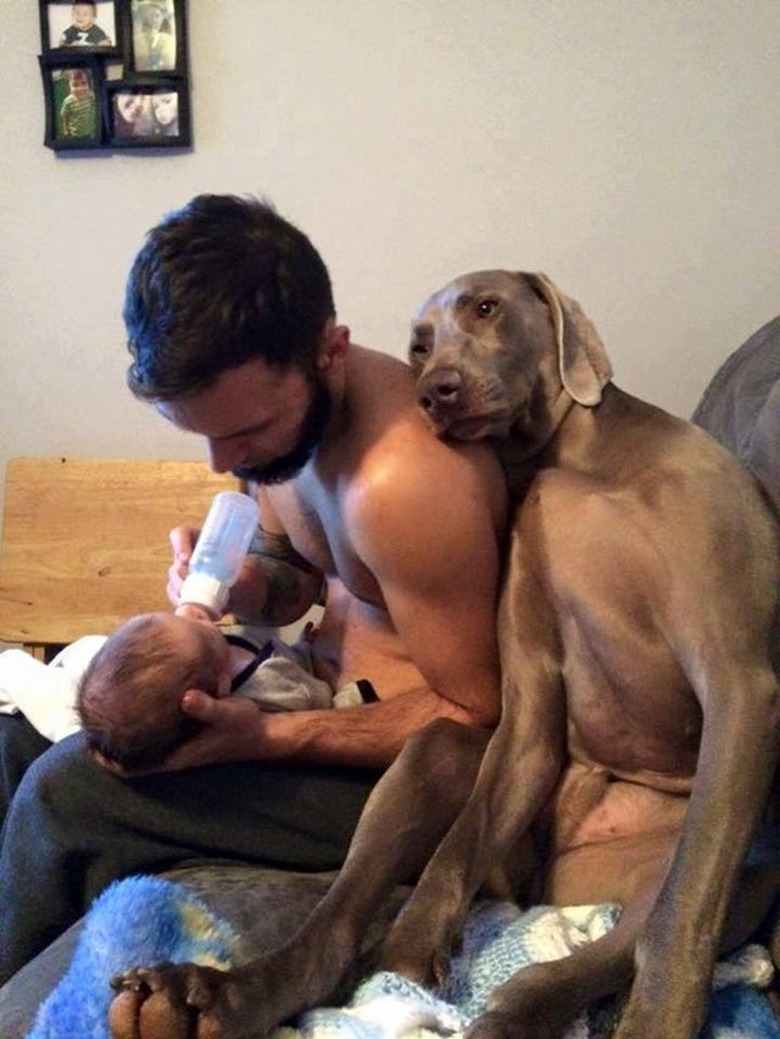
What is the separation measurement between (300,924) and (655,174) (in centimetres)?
168

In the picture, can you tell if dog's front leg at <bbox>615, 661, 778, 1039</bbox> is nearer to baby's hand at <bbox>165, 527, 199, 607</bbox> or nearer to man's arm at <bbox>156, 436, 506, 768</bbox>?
man's arm at <bbox>156, 436, 506, 768</bbox>

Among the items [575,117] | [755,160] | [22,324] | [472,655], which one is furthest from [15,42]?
[472,655]

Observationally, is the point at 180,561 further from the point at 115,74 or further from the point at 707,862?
the point at 115,74

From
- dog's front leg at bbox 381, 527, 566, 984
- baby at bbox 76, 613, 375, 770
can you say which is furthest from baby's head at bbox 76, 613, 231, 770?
dog's front leg at bbox 381, 527, 566, 984

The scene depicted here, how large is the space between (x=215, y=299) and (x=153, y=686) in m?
0.49

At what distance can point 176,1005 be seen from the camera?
3.24 feet

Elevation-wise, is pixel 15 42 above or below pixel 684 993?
above

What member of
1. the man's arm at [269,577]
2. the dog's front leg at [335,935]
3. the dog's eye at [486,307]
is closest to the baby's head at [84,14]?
the man's arm at [269,577]

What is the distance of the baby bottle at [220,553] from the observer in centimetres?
165

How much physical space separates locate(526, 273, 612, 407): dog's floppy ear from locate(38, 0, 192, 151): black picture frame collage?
4.05 ft

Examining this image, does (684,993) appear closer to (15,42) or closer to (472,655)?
(472,655)

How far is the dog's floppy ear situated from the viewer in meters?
1.55

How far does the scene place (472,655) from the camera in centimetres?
154

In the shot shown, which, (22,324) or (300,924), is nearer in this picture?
(300,924)
